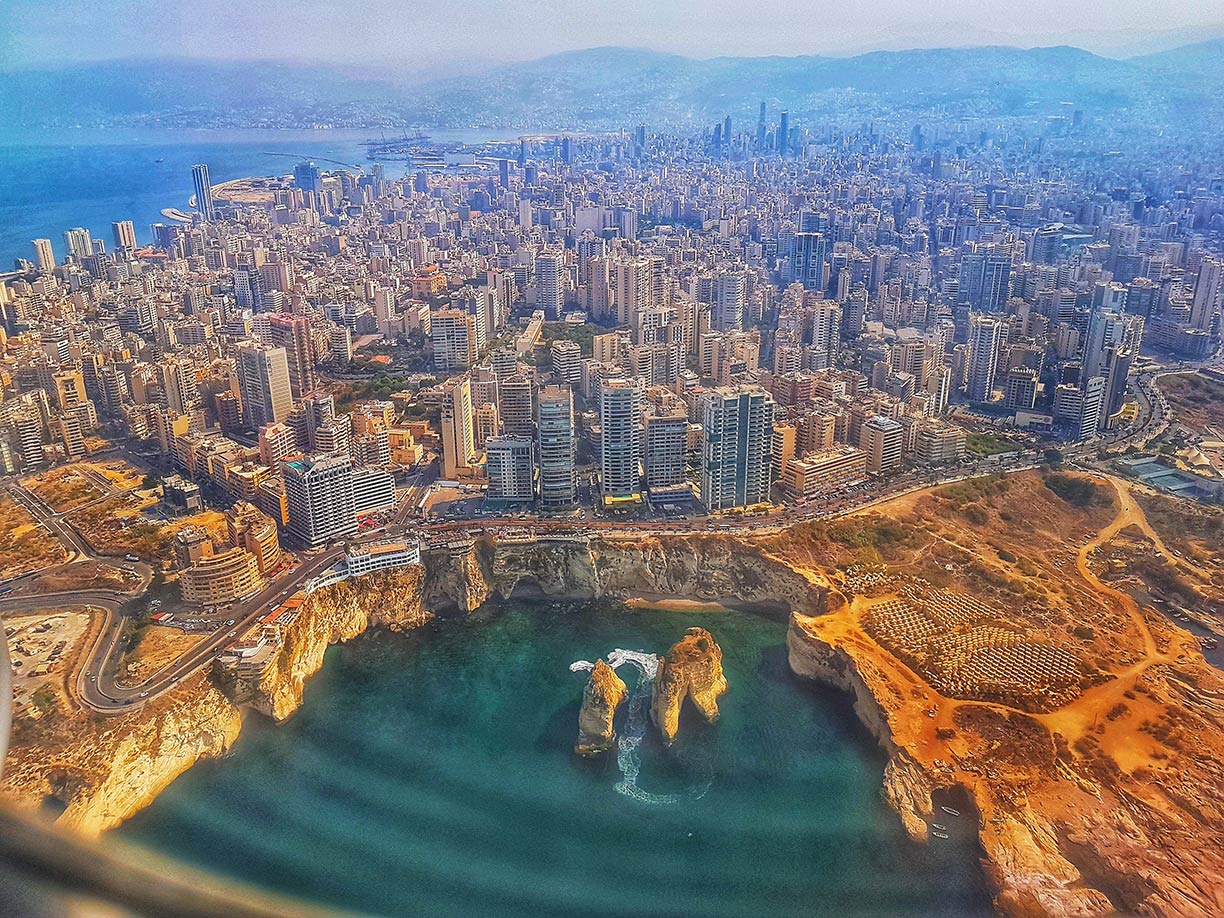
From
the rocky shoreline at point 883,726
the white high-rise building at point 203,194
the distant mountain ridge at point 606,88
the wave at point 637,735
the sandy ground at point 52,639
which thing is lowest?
the wave at point 637,735

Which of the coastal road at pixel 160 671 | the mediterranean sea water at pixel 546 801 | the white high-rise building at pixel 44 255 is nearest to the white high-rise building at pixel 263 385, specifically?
the coastal road at pixel 160 671

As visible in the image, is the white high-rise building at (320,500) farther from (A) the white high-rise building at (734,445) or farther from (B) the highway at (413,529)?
(A) the white high-rise building at (734,445)

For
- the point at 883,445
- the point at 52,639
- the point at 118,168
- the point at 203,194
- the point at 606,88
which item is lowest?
the point at 883,445

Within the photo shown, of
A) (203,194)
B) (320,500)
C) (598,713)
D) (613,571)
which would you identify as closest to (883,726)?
(598,713)

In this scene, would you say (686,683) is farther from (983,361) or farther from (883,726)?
(983,361)

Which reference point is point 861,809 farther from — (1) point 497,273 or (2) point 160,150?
(2) point 160,150

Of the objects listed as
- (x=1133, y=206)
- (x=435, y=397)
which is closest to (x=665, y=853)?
(x=435, y=397)
